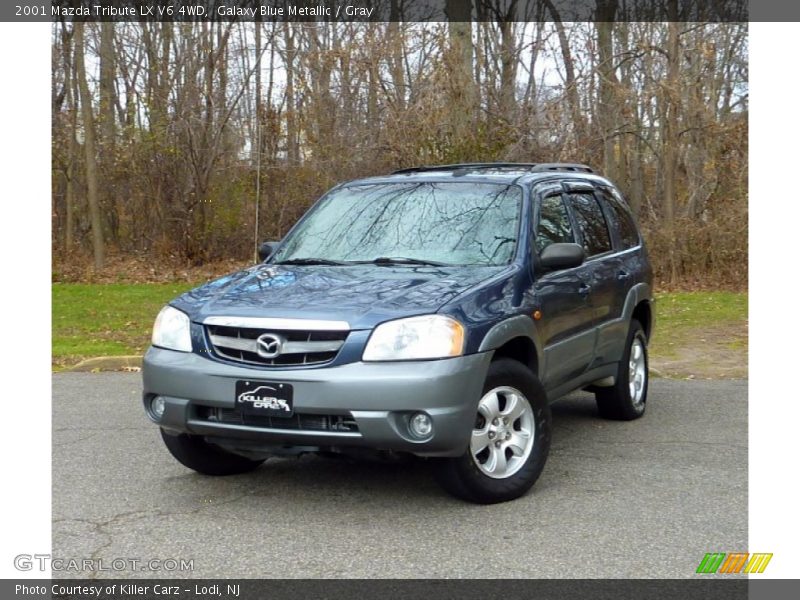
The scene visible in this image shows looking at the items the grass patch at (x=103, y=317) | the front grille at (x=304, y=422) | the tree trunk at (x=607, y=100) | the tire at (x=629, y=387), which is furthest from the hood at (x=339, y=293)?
the tree trunk at (x=607, y=100)

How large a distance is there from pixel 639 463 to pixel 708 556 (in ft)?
5.90

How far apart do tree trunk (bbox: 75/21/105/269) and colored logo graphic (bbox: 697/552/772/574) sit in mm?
18307

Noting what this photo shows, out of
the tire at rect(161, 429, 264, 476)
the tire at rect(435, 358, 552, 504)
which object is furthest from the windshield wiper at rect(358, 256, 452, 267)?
the tire at rect(161, 429, 264, 476)

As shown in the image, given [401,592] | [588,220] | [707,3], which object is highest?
[707,3]

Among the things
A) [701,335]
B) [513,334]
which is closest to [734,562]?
[513,334]

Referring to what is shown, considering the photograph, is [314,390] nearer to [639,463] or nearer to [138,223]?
[639,463]

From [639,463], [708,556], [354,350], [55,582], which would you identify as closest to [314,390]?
[354,350]

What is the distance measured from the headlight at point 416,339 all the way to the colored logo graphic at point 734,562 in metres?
1.52

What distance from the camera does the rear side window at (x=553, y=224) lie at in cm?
625

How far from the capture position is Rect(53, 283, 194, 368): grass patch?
11570mm

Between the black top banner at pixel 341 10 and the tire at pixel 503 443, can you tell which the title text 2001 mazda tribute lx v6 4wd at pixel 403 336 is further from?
the black top banner at pixel 341 10

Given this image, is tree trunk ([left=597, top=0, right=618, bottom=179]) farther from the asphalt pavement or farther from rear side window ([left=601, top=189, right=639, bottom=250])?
the asphalt pavement

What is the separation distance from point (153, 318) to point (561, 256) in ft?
31.6

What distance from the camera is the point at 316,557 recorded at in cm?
450
